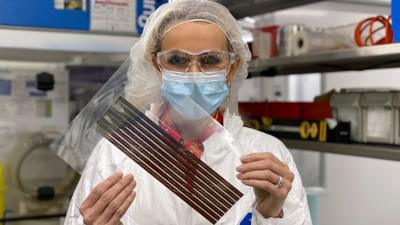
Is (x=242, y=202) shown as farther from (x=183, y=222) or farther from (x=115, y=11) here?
(x=115, y=11)

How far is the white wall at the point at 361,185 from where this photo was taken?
321 cm

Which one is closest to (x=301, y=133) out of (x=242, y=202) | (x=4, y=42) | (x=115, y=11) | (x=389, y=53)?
(x=389, y=53)

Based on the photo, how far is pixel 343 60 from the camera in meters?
1.88

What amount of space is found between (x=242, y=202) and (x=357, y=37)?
1176mm

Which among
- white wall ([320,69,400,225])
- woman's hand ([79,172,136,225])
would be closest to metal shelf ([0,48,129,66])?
woman's hand ([79,172,136,225])

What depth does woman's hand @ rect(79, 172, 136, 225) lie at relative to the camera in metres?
1.02

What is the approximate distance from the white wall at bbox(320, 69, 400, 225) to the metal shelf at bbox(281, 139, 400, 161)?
141cm

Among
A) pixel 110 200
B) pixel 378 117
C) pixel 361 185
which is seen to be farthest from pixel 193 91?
pixel 361 185

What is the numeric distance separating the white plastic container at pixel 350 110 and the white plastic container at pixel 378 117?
0.02 m

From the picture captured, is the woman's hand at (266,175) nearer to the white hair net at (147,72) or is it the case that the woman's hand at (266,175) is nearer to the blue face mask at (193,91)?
the blue face mask at (193,91)

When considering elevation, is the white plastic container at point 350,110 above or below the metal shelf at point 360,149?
above

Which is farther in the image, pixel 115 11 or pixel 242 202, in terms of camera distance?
pixel 115 11

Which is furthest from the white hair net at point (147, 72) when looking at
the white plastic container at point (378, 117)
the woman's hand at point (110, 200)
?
the white plastic container at point (378, 117)

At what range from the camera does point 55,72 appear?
7.04 feet
